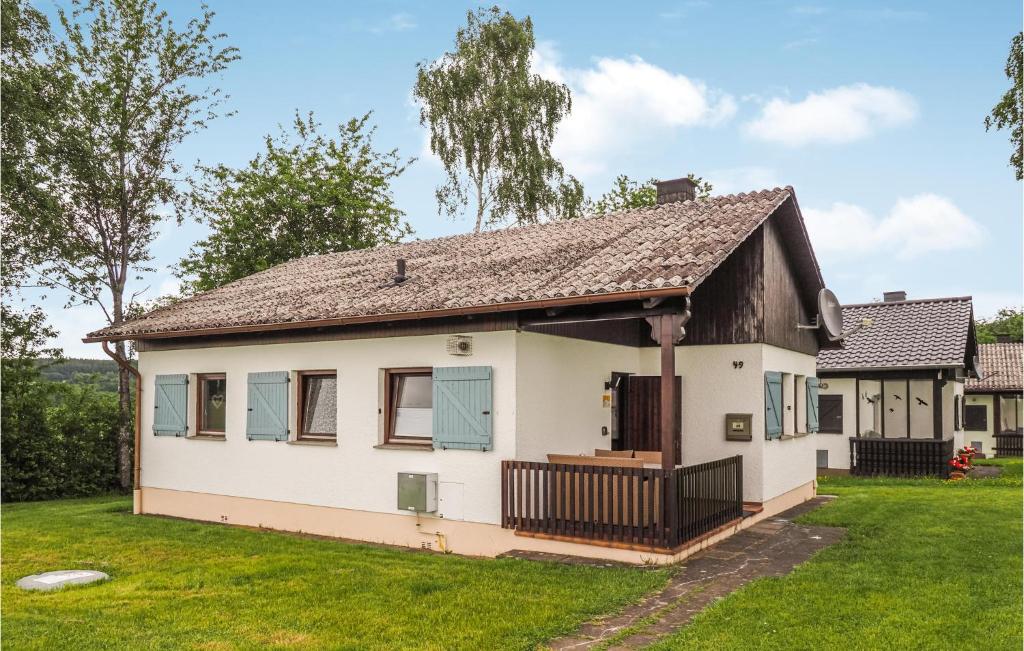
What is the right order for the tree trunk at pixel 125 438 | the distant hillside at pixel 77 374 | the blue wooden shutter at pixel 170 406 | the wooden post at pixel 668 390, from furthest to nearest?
the tree trunk at pixel 125 438 < the distant hillside at pixel 77 374 < the blue wooden shutter at pixel 170 406 < the wooden post at pixel 668 390

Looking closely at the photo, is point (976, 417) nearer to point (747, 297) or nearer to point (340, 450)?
point (747, 297)

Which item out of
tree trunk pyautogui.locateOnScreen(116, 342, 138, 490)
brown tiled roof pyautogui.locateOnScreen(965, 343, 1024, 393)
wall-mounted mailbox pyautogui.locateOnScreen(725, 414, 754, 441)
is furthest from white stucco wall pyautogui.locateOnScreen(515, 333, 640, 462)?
brown tiled roof pyautogui.locateOnScreen(965, 343, 1024, 393)

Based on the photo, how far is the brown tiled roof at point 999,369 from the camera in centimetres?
2711

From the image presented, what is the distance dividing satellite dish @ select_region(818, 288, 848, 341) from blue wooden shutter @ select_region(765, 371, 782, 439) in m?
1.69

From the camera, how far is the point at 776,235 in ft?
39.0

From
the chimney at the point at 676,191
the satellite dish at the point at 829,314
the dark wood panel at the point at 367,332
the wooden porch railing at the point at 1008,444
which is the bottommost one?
the wooden porch railing at the point at 1008,444

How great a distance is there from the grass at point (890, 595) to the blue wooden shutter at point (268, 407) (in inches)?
274

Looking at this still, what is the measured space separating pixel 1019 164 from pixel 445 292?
32.2 feet

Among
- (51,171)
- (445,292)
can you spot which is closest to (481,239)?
(445,292)

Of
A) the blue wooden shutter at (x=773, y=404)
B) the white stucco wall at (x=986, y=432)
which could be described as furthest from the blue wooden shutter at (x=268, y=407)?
the white stucco wall at (x=986, y=432)

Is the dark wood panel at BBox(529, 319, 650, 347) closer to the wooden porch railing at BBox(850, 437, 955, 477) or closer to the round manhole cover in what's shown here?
the round manhole cover

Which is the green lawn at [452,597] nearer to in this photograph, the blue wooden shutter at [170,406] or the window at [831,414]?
the blue wooden shutter at [170,406]

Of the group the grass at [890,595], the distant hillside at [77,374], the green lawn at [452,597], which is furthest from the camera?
the distant hillside at [77,374]

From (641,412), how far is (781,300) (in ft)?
9.31
